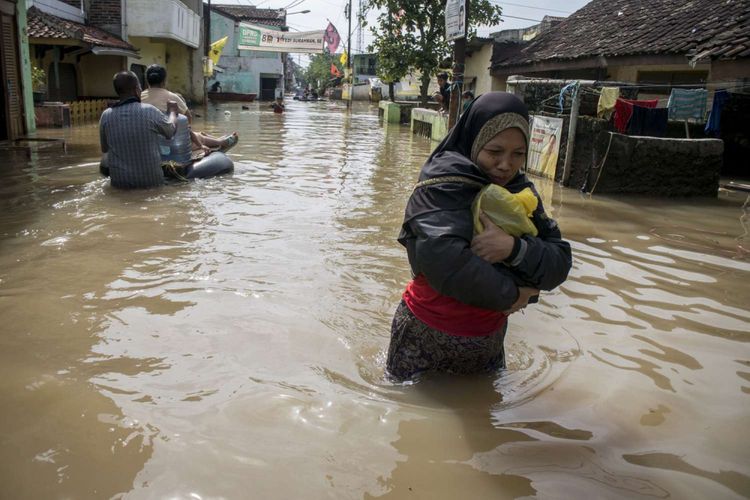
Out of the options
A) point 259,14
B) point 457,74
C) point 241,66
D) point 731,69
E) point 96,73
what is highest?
point 259,14

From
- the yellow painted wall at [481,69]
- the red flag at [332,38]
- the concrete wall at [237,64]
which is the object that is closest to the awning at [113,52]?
the yellow painted wall at [481,69]

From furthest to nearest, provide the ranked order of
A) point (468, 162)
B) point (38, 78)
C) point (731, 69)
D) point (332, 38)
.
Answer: point (332, 38)
point (38, 78)
point (731, 69)
point (468, 162)

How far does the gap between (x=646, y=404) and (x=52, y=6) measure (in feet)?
68.6

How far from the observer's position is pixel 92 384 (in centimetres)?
292

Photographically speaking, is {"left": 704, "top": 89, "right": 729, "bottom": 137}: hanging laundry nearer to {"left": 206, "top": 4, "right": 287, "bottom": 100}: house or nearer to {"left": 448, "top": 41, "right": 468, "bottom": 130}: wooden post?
{"left": 448, "top": 41, "right": 468, "bottom": 130}: wooden post

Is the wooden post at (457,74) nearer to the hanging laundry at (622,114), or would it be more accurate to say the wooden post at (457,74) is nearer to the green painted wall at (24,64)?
the hanging laundry at (622,114)

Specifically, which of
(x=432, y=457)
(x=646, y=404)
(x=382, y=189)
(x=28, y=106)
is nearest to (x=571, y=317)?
(x=646, y=404)

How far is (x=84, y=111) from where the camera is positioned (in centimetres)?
1820

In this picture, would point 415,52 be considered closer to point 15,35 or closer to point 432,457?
point 15,35

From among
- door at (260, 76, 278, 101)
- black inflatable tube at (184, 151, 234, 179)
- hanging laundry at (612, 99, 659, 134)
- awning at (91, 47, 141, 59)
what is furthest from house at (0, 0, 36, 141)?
door at (260, 76, 278, 101)

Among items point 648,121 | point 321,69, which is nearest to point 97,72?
point 648,121

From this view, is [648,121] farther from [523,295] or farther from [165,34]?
[165,34]

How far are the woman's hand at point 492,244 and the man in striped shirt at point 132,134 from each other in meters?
6.02

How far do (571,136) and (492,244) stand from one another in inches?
324
